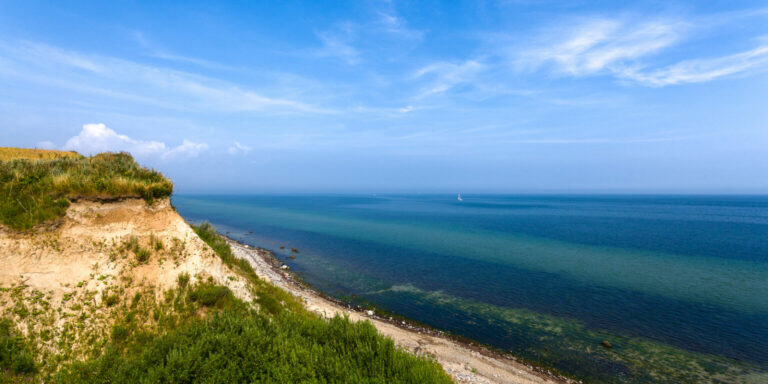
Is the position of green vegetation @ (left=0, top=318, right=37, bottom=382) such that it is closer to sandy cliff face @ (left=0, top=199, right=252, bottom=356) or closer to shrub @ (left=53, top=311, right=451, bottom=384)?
sandy cliff face @ (left=0, top=199, right=252, bottom=356)

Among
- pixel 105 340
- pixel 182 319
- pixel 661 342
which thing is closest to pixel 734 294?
pixel 661 342

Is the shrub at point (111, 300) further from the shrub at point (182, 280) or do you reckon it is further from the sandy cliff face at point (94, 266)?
the shrub at point (182, 280)

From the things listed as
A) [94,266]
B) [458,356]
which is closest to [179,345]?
[94,266]

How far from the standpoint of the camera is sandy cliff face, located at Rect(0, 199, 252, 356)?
37.2 ft

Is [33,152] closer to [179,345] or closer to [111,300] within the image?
[111,300]

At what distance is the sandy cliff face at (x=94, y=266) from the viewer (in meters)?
11.3

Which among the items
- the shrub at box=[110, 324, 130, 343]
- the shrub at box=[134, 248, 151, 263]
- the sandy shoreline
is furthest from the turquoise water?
the shrub at box=[110, 324, 130, 343]

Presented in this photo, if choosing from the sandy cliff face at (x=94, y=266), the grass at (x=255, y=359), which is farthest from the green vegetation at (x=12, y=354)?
the grass at (x=255, y=359)

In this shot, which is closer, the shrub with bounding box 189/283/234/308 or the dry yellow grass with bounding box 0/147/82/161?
the shrub with bounding box 189/283/234/308

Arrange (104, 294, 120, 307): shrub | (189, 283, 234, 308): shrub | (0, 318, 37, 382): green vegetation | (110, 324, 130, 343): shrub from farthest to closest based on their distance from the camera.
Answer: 1. (189, 283, 234, 308): shrub
2. (104, 294, 120, 307): shrub
3. (110, 324, 130, 343): shrub
4. (0, 318, 37, 382): green vegetation

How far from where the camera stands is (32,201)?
13188 millimetres

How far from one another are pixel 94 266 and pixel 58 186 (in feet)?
13.9

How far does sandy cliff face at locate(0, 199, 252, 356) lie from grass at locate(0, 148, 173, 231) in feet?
1.48

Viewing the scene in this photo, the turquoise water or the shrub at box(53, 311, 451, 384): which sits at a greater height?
the shrub at box(53, 311, 451, 384)
